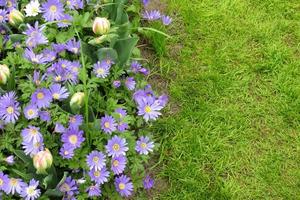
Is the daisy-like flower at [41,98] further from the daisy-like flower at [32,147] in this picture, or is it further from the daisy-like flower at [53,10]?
the daisy-like flower at [53,10]

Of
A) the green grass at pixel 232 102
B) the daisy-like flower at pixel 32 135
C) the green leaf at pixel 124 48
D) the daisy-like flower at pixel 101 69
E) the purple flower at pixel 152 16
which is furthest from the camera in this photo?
the purple flower at pixel 152 16

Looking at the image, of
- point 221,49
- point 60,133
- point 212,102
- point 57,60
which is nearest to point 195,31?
point 221,49

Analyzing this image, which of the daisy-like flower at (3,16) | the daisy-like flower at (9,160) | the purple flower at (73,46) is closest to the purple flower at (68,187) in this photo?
the daisy-like flower at (9,160)

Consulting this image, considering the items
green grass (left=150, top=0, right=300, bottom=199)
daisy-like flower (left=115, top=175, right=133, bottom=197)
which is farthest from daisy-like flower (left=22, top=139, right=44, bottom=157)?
green grass (left=150, top=0, right=300, bottom=199)

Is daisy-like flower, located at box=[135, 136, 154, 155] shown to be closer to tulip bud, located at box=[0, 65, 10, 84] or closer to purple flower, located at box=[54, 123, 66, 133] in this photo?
purple flower, located at box=[54, 123, 66, 133]

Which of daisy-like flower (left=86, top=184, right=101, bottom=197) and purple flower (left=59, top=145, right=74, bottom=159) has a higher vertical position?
purple flower (left=59, top=145, right=74, bottom=159)

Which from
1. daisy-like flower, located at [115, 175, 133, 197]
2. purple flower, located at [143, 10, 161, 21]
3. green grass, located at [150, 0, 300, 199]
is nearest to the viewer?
daisy-like flower, located at [115, 175, 133, 197]

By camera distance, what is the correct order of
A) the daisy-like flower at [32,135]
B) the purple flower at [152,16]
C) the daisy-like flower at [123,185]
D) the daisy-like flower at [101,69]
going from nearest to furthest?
the daisy-like flower at [32,135] < the daisy-like flower at [123,185] < the daisy-like flower at [101,69] < the purple flower at [152,16]
